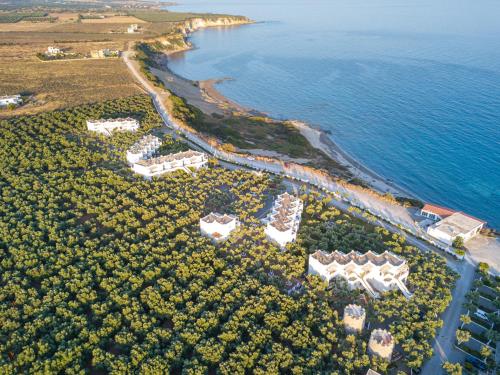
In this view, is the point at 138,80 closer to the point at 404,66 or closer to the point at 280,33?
the point at 404,66

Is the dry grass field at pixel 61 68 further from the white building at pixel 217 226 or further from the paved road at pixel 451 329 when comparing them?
the paved road at pixel 451 329

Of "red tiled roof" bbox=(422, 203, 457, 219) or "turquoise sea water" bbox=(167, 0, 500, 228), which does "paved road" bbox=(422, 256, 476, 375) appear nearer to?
"red tiled roof" bbox=(422, 203, 457, 219)

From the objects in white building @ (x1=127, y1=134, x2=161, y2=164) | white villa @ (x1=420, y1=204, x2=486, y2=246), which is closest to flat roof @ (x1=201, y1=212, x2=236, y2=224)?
white building @ (x1=127, y1=134, x2=161, y2=164)

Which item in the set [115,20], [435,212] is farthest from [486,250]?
[115,20]

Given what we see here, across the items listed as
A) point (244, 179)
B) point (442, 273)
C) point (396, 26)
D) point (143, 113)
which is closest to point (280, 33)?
point (396, 26)

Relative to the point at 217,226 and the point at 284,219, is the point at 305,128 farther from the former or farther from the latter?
the point at 217,226

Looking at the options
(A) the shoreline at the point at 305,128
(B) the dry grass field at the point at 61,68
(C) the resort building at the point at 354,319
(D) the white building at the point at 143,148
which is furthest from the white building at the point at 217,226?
(B) the dry grass field at the point at 61,68
